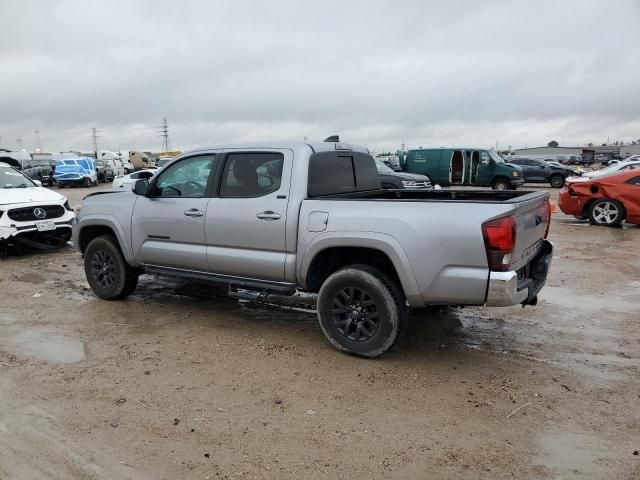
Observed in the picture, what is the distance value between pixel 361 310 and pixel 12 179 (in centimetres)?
856

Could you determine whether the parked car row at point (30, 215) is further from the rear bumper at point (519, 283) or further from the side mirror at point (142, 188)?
the rear bumper at point (519, 283)

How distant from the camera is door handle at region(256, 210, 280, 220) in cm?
481

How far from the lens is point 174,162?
5703 millimetres

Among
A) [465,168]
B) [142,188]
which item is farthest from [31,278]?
[465,168]

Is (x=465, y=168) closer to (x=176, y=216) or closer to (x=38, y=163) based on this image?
(x=176, y=216)

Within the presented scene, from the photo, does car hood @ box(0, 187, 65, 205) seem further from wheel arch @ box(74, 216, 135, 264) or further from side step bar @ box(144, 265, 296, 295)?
side step bar @ box(144, 265, 296, 295)

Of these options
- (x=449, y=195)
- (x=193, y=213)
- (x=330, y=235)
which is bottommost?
(x=330, y=235)

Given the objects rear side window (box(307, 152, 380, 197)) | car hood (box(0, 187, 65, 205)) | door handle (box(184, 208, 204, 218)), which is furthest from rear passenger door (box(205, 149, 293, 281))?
car hood (box(0, 187, 65, 205))

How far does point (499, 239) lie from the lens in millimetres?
3830

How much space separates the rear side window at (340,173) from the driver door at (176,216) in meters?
1.14

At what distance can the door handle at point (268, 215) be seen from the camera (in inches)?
189

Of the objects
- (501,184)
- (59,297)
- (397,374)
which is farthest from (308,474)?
(501,184)

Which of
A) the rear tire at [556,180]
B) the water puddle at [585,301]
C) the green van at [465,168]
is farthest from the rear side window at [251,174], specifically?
the rear tire at [556,180]

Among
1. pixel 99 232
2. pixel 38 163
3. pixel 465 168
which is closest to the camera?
pixel 99 232
